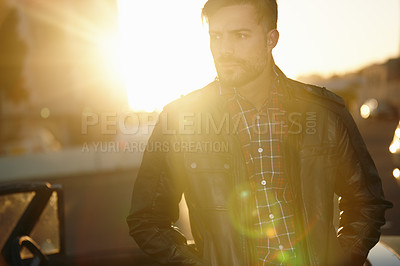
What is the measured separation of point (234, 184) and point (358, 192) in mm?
700

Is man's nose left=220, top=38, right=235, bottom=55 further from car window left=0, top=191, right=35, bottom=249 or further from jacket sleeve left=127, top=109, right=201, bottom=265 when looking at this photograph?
car window left=0, top=191, right=35, bottom=249

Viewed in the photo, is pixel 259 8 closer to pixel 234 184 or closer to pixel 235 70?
pixel 235 70

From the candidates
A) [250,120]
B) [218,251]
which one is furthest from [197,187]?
[250,120]

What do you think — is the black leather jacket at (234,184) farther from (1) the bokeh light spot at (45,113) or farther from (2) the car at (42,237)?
(1) the bokeh light spot at (45,113)

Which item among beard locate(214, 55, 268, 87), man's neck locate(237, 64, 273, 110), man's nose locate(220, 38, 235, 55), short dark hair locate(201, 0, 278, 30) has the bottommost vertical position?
man's neck locate(237, 64, 273, 110)

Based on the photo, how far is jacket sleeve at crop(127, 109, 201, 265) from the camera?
2.04m

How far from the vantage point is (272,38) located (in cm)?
237

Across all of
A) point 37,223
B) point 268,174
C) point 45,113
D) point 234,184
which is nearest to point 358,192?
point 268,174

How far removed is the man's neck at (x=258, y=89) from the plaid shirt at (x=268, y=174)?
29mm

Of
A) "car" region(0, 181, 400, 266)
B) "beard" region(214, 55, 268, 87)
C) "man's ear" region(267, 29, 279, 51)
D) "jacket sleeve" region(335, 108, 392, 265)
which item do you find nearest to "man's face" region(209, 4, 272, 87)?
"beard" region(214, 55, 268, 87)

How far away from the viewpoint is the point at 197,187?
6.75ft

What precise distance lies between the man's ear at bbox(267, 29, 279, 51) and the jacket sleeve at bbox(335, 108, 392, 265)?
0.56 metres

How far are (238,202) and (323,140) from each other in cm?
56

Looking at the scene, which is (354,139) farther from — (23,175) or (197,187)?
(23,175)
